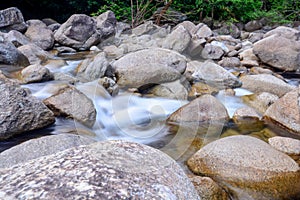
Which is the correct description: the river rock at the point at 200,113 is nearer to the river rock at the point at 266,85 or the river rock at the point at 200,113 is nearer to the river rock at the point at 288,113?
the river rock at the point at 288,113

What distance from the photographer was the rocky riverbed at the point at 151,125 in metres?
1.35

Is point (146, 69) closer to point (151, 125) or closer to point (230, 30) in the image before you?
point (151, 125)

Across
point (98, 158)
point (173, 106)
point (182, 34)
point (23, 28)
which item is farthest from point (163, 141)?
point (23, 28)

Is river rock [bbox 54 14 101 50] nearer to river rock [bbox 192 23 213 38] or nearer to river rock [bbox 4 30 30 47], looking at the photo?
river rock [bbox 4 30 30 47]

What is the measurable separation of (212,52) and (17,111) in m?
5.52

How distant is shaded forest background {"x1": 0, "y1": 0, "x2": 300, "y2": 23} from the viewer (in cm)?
1159

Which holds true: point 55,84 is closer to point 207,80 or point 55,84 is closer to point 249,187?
point 207,80

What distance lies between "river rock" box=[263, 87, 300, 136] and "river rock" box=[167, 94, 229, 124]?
643 millimetres

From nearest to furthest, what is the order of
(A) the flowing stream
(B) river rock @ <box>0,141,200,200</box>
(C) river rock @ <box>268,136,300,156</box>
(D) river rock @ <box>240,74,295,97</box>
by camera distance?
(B) river rock @ <box>0,141,200,200</box> → (C) river rock @ <box>268,136,300,156</box> → (A) the flowing stream → (D) river rock @ <box>240,74,295,97</box>

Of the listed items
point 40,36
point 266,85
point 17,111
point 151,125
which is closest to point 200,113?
point 151,125

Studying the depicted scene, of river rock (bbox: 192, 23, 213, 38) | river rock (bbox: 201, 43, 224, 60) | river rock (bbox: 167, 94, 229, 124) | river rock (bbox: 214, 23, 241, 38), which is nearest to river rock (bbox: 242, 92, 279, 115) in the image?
river rock (bbox: 167, 94, 229, 124)

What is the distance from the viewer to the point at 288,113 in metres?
3.73

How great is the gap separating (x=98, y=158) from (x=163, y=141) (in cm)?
195

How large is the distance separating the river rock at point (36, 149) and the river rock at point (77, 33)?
18.7ft
